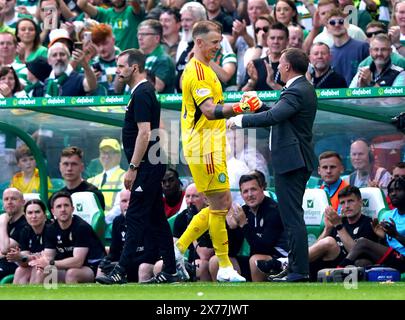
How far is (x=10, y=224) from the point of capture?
1456cm

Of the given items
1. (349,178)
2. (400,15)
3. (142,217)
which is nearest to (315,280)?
(349,178)

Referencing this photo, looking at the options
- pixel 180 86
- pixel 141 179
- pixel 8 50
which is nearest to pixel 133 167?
pixel 141 179

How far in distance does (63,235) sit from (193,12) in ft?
14.6

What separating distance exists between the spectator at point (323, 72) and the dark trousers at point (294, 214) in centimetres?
331

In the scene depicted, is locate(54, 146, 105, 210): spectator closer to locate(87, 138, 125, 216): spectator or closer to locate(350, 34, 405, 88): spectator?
locate(87, 138, 125, 216): spectator

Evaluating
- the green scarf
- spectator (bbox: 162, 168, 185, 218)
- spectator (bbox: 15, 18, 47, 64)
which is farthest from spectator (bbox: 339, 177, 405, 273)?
spectator (bbox: 15, 18, 47, 64)

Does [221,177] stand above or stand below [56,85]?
below

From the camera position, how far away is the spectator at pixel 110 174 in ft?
48.0

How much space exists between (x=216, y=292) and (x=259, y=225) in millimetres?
2523

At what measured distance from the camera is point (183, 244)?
12391 millimetres

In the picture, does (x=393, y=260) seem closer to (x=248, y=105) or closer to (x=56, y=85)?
(x=248, y=105)

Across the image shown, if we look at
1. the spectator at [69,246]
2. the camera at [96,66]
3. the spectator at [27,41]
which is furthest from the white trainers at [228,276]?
the spectator at [27,41]

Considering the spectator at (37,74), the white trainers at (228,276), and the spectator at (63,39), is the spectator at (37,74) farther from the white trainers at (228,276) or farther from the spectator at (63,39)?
the white trainers at (228,276)

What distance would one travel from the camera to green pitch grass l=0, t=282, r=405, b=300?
396 inches
